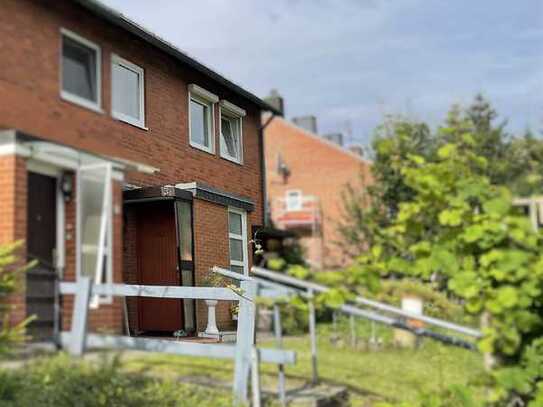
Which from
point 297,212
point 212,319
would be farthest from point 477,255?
point 297,212

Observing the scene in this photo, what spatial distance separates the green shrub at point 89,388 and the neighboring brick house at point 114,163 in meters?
0.20

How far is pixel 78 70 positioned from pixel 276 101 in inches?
107

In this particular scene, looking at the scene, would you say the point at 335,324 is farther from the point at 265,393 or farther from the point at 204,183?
the point at 204,183

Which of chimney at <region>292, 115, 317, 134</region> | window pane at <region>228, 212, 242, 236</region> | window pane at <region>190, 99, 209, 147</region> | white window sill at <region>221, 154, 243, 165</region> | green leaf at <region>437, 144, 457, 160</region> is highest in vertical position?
chimney at <region>292, 115, 317, 134</region>

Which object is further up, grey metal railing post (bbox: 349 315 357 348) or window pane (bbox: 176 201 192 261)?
window pane (bbox: 176 201 192 261)

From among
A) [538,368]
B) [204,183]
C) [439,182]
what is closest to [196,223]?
[204,183]

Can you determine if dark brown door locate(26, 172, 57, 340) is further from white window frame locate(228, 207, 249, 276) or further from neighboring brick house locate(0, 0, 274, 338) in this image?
white window frame locate(228, 207, 249, 276)

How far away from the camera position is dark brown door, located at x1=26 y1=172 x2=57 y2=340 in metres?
3.18

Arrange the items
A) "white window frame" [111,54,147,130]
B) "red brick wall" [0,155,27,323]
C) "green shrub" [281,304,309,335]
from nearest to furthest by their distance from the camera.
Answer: "red brick wall" [0,155,27,323] < "green shrub" [281,304,309,335] < "white window frame" [111,54,147,130]

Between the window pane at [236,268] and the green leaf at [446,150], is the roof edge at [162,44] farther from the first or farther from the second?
the green leaf at [446,150]

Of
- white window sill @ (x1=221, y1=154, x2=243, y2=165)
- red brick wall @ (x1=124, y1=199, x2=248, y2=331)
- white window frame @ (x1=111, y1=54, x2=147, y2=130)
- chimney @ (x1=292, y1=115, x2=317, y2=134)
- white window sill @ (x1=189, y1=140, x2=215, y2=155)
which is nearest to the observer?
white window frame @ (x1=111, y1=54, x2=147, y2=130)

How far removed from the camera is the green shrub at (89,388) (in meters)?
3.32

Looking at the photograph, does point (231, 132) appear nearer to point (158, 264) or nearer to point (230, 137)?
point (230, 137)

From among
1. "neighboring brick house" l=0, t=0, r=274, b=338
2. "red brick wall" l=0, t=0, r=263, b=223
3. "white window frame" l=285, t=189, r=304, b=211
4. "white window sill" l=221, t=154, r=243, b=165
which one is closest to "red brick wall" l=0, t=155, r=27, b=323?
"neighboring brick house" l=0, t=0, r=274, b=338
